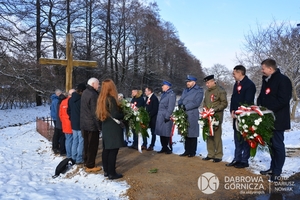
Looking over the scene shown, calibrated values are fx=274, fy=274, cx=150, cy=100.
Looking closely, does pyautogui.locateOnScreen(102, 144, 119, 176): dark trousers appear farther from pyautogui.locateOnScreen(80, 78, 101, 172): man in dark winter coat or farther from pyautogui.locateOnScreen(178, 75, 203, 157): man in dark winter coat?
pyautogui.locateOnScreen(178, 75, 203, 157): man in dark winter coat

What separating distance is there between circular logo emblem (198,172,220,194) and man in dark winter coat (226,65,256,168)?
0.87 metres

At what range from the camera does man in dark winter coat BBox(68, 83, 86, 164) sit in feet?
21.3

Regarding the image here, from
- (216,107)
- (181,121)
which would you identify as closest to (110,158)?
(181,121)

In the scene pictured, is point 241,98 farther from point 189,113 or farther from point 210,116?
point 189,113

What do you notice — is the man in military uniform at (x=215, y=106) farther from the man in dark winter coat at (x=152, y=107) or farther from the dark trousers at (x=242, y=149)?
the man in dark winter coat at (x=152, y=107)

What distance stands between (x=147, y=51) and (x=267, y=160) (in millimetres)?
28289

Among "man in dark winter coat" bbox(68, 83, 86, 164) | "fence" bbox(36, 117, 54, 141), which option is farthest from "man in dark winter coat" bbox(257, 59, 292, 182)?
"fence" bbox(36, 117, 54, 141)

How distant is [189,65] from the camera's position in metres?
48.3

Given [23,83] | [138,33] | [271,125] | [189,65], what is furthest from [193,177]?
[189,65]

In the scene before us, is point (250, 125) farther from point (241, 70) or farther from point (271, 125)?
point (241, 70)

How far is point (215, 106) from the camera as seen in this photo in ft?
20.5

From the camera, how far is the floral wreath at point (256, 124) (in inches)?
191

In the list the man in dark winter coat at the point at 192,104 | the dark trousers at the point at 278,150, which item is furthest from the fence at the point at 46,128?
the dark trousers at the point at 278,150

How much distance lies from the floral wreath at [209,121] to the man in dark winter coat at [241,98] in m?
0.46
